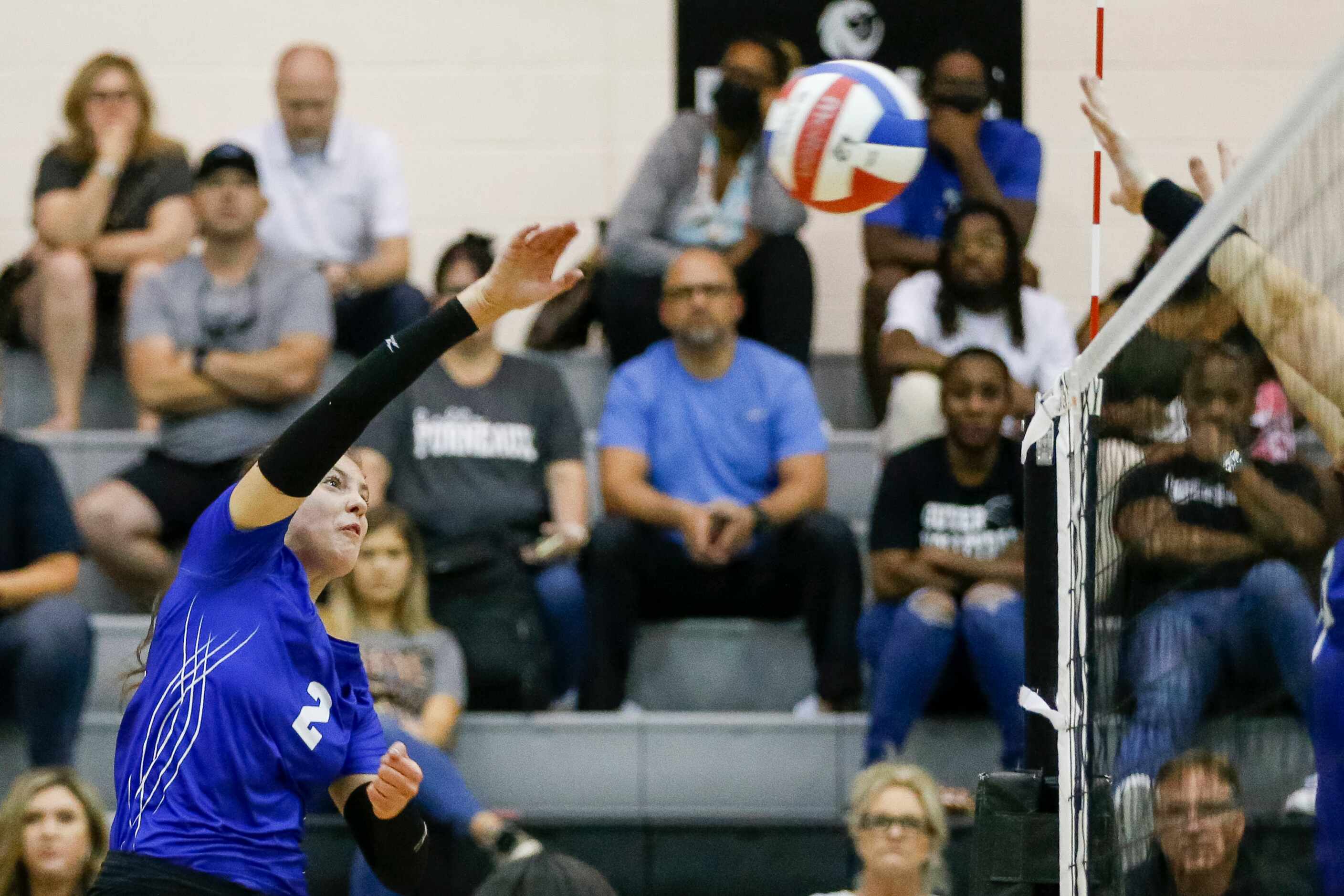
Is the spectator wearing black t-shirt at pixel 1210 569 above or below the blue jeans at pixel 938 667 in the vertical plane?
above

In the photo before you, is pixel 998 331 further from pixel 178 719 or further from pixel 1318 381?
pixel 178 719

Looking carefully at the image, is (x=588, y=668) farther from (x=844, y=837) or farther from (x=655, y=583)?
(x=844, y=837)

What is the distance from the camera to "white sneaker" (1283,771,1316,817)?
3643mm

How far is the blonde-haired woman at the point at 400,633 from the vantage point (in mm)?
6410

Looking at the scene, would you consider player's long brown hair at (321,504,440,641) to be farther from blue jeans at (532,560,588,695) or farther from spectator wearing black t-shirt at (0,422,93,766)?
spectator wearing black t-shirt at (0,422,93,766)

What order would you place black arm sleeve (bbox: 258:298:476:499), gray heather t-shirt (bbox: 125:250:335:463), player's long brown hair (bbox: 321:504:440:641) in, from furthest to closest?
1. gray heather t-shirt (bbox: 125:250:335:463)
2. player's long brown hair (bbox: 321:504:440:641)
3. black arm sleeve (bbox: 258:298:476:499)

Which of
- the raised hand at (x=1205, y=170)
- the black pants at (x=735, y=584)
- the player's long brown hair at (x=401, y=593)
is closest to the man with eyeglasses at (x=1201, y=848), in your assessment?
the raised hand at (x=1205, y=170)

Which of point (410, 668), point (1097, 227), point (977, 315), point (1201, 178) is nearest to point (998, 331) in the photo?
point (977, 315)

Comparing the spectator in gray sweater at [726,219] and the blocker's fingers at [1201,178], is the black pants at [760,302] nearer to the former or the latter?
the spectator in gray sweater at [726,219]

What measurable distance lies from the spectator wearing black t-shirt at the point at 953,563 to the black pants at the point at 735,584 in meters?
0.11

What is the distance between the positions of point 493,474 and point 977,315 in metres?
2.08

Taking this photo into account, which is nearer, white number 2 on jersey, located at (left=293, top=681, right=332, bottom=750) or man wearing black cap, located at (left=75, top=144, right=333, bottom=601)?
white number 2 on jersey, located at (left=293, top=681, right=332, bottom=750)

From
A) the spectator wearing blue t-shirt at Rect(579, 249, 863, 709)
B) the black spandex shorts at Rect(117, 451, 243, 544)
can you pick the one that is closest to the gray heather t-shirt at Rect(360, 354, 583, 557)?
the spectator wearing blue t-shirt at Rect(579, 249, 863, 709)

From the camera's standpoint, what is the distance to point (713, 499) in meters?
7.11
